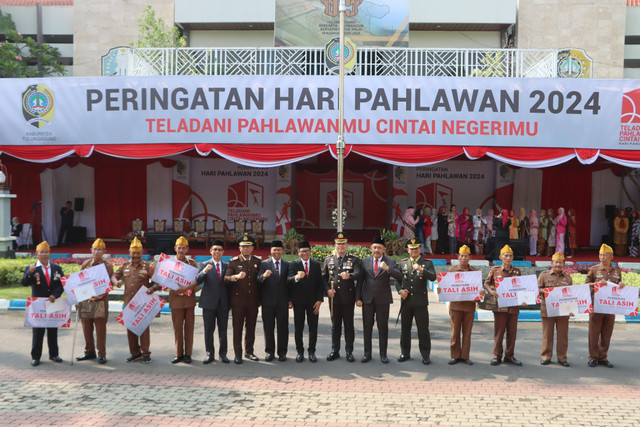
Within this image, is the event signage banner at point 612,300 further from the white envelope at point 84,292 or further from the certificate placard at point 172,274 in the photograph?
the white envelope at point 84,292

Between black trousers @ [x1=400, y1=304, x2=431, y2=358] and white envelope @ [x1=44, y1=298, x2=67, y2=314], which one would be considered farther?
black trousers @ [x1=400, y1=304, x2=431, y2=358]

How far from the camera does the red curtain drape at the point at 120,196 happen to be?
2094 centimetres

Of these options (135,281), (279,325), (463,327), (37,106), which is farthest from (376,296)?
(37,106)

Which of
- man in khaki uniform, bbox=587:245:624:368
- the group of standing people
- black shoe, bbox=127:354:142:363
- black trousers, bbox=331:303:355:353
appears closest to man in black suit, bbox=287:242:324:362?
black trousers, bbox=331:303:355:353

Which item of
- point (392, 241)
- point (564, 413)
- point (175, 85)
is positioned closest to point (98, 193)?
point (175, 85)

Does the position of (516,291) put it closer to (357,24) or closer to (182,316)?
(182,316)

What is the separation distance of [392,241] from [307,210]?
6413 millimetres

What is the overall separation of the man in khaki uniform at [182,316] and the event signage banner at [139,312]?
19 cm

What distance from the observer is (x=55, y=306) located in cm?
746

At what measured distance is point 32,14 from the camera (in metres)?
34.9

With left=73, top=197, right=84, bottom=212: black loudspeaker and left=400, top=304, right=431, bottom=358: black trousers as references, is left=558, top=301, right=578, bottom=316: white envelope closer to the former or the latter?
left=400, top=304, right=431, bottom=358: black trousers

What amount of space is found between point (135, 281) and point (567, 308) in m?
5.73

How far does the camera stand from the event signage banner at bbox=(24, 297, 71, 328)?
24.2ft

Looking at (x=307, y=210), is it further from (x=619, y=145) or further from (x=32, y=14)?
(x=32, y=14)
